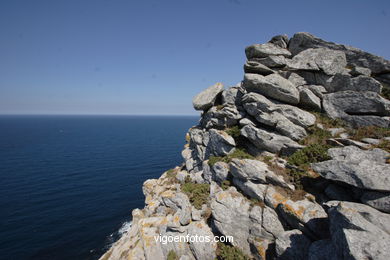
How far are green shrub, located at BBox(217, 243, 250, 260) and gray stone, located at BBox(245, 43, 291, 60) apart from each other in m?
22.6

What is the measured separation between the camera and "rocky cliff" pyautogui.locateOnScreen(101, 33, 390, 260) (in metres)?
9.88

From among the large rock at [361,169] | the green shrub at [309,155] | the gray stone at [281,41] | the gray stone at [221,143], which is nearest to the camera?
the large rock at [361,169]

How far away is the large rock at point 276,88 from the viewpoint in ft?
61.8

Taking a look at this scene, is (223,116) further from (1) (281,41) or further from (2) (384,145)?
(1) (281,41)

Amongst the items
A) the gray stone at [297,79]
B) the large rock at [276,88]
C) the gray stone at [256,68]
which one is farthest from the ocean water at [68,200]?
the gray stone at [297,79]

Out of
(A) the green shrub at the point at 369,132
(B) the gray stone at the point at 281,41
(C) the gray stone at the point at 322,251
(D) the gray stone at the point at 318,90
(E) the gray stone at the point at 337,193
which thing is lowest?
(C) the gray stone at the point at 322,251

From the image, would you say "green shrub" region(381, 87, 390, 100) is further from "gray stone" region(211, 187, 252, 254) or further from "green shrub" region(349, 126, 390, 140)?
"gray stone" region(211, 187, 252, 254)

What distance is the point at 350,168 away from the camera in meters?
10.7

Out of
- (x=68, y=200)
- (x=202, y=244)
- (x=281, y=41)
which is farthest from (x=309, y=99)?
(x=68, y=200)

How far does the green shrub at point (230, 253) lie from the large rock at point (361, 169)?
7.58 m

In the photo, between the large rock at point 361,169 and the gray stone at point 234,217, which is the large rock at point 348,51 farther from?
the gray stone at point 234,217

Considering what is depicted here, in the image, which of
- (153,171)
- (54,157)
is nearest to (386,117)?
(153,171)

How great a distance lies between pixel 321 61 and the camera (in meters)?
21.7

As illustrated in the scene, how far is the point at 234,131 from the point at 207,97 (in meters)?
7.55
